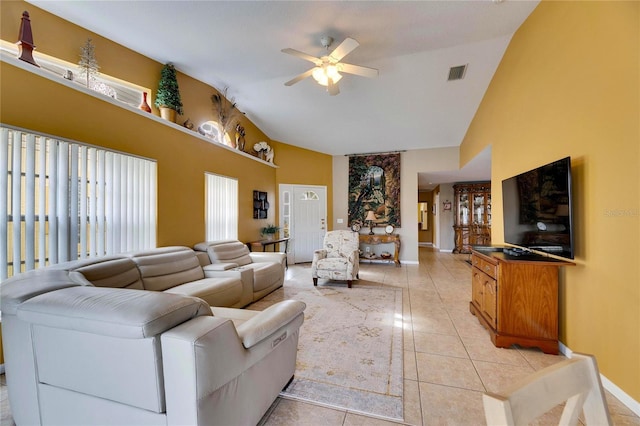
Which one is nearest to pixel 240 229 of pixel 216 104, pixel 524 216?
pixel 216 104

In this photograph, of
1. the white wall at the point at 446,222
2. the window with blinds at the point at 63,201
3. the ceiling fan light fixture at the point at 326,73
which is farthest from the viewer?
the white wall at the point at 446,222

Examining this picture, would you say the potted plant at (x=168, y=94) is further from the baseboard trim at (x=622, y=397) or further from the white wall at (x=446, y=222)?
the white wall at (x=446, y=222)

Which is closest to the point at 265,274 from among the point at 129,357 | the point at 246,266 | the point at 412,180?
the point at 246,266

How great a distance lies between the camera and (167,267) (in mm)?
2822

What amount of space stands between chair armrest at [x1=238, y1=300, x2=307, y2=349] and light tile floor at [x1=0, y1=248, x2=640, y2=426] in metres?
0.59

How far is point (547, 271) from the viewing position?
2199 millimetres

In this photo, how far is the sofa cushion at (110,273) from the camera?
2.03 m

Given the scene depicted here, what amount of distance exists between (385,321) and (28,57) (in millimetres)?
4136

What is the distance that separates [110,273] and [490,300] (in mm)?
3601

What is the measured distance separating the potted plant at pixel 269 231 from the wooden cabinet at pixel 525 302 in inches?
170

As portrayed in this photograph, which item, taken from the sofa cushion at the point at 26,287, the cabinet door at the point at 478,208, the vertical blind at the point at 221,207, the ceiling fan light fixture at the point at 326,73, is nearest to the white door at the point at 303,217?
the vertical blind at the point at 221,207

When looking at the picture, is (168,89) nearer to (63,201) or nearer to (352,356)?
(63,201)

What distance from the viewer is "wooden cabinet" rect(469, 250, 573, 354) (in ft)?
7.20

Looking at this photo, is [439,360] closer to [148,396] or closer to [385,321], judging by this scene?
[385,321]
